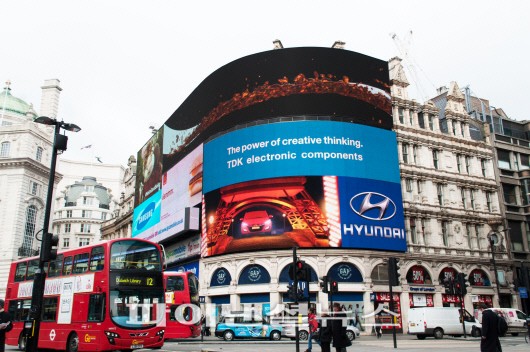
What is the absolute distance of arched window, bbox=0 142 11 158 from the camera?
68.8 meters

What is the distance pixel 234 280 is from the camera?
4009 cm

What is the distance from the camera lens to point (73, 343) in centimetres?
1923

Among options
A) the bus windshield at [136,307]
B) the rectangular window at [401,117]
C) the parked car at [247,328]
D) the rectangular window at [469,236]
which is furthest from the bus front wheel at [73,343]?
the rectangular window at [469,236]

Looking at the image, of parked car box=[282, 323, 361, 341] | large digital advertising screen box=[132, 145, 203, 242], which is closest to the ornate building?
large digital advertising screen box=[132, 145, 203, 242]

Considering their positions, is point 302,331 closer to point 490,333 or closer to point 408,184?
point 408,184

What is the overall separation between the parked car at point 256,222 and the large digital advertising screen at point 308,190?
8 centimetres

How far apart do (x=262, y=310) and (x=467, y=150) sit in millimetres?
26464

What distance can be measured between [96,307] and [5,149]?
5972 cm

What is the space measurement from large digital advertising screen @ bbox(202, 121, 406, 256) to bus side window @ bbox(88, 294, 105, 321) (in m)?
21.3

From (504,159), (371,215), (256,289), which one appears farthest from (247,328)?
(504,159)

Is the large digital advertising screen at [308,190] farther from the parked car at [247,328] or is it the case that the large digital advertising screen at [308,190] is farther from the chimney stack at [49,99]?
the chimney stack at [49,99]

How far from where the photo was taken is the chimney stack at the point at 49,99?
7706cm

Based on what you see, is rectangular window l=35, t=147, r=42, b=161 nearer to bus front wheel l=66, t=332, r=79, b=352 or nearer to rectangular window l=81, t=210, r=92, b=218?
rectangular window l=81, t=210, r=92, b=218

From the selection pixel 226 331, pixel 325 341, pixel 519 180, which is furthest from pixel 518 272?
pixel 325 341
